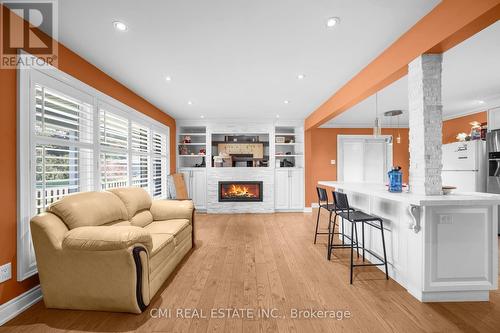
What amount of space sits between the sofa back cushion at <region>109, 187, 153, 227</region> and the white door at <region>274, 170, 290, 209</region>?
354 centimetres

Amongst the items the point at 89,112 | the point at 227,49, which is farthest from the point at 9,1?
the point at 227,49

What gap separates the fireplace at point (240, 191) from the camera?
6.02 m

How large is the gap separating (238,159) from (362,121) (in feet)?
12.4

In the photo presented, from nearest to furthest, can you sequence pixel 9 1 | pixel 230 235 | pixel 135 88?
pixel 9 1 < pixel 135 88 < pixel 230 235

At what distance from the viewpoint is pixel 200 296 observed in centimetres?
218

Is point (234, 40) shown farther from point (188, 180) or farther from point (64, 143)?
point (188, 180)

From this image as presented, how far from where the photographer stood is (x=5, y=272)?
6.07 ft

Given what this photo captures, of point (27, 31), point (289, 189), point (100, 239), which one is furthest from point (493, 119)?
point (27, 31)

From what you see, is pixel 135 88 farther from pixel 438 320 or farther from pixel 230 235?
pixel 438 320

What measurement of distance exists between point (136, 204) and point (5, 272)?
1.34m

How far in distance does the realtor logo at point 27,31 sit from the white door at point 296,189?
17.0ft

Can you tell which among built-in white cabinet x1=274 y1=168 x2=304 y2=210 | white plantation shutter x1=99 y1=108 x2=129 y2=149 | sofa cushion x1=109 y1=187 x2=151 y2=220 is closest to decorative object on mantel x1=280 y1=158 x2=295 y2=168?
built-in white cabinet x1=274 y1=168 x2=304 y2=210

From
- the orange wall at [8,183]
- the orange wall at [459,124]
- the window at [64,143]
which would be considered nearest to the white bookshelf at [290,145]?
the window at [64,143]

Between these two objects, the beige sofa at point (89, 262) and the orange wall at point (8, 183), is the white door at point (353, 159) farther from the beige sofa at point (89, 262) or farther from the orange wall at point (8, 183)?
the orange wall at point (8, 183)
